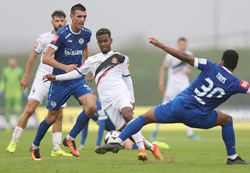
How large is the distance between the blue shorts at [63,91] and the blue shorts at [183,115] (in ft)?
8.43

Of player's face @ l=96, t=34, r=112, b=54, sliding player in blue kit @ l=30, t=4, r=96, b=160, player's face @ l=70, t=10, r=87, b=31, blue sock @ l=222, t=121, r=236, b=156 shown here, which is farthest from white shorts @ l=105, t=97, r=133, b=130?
blue sock @ l=222, t=121, r=236, b=156

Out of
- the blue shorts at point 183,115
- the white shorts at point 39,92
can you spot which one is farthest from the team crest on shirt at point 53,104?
the blue shorts at point 183,115

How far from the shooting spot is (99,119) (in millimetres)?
19219

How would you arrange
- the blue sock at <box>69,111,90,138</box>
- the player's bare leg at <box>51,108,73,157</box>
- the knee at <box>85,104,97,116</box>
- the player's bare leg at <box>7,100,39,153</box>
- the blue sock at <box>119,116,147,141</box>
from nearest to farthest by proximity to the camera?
the blue sock at <box>119,116,147,141</box> → the knee at <box>85,104,97,116</box> → the blue sock at <box>69,111,90,138</box> → the player's bare leg at <box>51,108,73,157</box> → the player's bare leg at <box>7,100,39,153</box>

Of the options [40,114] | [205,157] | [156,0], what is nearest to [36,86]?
[205,157]

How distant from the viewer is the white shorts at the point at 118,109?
45.8 feet

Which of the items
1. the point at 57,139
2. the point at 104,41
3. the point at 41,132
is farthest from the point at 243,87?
the point at 57,139

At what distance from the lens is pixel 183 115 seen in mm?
12453

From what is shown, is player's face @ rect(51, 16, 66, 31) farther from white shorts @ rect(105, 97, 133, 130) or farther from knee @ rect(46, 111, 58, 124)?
white shorts @ rect(105, 97, 133, 130)

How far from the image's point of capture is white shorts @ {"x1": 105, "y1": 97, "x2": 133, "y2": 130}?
1395 centimetres

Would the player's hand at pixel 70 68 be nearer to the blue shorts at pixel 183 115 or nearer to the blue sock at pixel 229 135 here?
the blue shorts at pixel 183 115

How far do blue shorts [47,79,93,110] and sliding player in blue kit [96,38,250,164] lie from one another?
235 centimetres

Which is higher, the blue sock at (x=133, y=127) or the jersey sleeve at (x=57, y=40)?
the jersey sleeve at (x=57, y=40)

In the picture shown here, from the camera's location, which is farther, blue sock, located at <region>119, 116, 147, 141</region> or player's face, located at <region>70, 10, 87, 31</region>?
player's face, located at <region>70, 10, 87, 31</region>
